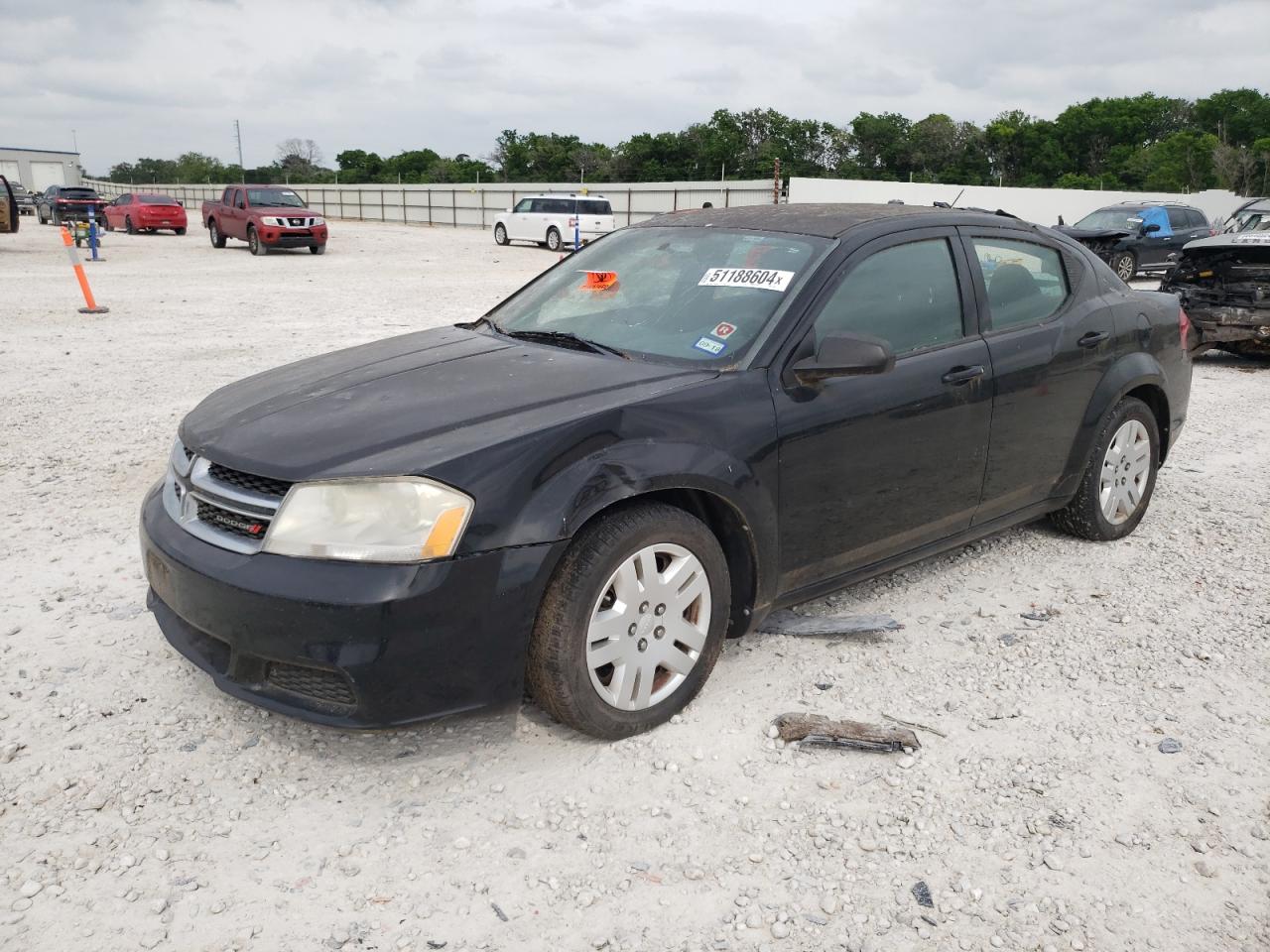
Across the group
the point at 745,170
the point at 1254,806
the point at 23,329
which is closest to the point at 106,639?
the point at 1254,806

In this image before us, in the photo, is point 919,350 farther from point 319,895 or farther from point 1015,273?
point 319,895

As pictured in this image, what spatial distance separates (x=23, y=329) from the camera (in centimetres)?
1159

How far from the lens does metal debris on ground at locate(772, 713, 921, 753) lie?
3.18 m

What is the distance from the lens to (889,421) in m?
3.71

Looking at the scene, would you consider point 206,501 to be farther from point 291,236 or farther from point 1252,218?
point 291,236

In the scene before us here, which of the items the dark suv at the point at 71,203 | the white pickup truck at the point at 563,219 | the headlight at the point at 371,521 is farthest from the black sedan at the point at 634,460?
the dark suv at the point at 71,203

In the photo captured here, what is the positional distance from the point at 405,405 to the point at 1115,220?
2087 cm

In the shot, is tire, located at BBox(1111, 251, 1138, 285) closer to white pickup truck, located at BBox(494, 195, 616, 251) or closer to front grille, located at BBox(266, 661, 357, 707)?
white pickup truck, located at BBox(494, 195, 616, 251)

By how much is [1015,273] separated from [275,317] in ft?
34.6

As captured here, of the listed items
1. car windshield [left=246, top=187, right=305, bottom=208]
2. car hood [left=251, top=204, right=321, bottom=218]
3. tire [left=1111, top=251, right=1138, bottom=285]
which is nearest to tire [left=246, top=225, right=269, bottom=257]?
car hood [left=251, top=204, right=321, bottom=218]

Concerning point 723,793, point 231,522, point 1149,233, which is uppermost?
point 1149,233

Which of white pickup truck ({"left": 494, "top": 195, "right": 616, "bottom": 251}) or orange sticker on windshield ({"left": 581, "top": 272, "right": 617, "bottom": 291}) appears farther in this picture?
white pickup truck ({"left": 494, "top": 195, "right": 616, "bottom": 251})

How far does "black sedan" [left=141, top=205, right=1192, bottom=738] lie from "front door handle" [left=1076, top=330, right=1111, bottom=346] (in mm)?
27

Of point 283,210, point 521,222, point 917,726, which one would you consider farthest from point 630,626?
point 521,222
